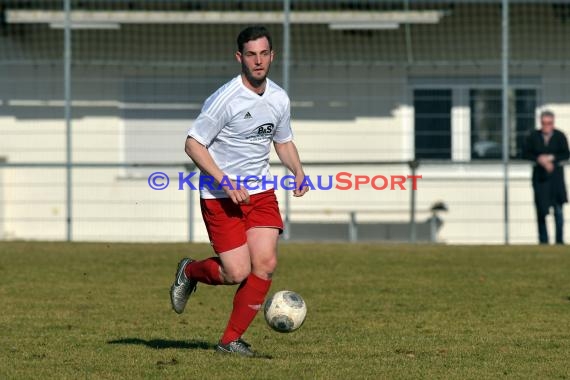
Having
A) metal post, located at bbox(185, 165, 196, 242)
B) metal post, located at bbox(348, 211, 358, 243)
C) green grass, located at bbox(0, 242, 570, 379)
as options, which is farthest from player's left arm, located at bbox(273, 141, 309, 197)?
metal post, located at bbox(348, 211, 358, 243)

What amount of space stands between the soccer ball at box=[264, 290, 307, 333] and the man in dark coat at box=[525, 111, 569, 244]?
10571mm

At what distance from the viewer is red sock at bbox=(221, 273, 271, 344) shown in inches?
317

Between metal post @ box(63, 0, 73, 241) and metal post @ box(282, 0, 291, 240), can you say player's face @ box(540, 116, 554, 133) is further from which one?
metal post @ box(63, 0, 73, 241)

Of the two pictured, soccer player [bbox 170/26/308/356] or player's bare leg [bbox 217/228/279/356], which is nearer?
soccer player [bbox 170/26/308/356]

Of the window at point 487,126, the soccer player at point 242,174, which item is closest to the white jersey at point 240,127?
the soccer player at point 242,174

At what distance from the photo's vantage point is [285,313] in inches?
320

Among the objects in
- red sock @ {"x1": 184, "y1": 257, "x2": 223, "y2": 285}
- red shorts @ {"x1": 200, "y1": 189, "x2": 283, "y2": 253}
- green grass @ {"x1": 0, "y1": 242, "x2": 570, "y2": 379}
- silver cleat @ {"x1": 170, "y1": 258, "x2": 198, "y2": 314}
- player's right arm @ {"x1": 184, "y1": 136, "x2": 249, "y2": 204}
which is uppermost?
player's right arm @ {"x1": 184, "y1": 136, "x2": 249, "y2": 204}

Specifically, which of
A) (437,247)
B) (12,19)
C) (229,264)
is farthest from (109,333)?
(12,19)

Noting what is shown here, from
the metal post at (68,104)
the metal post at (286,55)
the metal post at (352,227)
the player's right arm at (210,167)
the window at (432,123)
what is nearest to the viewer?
the player's right arm at (210,167)

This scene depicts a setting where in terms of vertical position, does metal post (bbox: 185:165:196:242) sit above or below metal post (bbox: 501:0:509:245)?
below

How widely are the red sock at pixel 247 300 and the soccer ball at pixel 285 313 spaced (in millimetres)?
126

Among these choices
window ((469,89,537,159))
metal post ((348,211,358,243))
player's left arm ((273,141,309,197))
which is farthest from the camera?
metal post ((348,211,358,243))

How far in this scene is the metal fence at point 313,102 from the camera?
1986cm

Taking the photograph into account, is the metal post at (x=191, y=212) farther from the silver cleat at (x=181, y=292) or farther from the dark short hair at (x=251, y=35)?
the dark short hair at (x=251, y=35)
